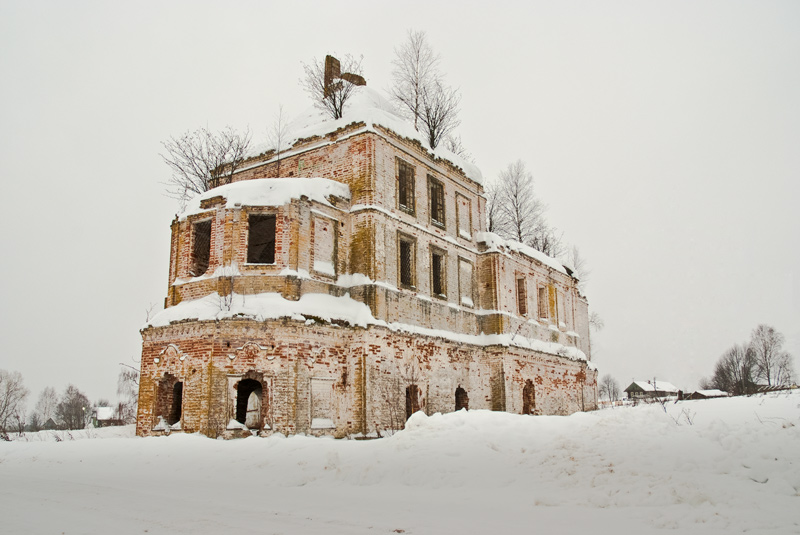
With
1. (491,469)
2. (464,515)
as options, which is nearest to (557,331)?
(491,469)

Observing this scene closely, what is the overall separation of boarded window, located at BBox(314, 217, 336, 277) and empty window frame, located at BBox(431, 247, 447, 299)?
14.4 feet

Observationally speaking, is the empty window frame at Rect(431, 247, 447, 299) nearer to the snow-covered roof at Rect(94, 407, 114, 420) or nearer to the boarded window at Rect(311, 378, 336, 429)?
the boarded window at Rect(311, 378, 336, 429)

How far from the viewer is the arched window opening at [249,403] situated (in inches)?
614

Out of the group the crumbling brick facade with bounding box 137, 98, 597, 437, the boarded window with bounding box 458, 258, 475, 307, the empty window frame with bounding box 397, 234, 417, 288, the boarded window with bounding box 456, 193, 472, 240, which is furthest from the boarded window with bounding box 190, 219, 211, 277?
the boarded window with bounding box 456, 193, 472, 240

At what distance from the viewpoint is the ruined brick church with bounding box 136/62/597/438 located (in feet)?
50.0

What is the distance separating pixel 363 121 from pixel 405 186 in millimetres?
2664

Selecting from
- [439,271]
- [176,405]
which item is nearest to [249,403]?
[176,405]

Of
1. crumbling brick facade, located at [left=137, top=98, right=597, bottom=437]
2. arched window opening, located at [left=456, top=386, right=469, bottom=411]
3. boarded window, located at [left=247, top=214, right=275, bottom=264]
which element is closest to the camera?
crumbling brick facade, located at [left=137, top=98, right=597, bottom=437]

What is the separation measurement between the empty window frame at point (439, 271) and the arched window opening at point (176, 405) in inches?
A: 346

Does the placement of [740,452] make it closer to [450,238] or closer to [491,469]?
[491,469]

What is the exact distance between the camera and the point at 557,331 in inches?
1086

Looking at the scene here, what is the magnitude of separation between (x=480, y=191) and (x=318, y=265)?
9.74 metres

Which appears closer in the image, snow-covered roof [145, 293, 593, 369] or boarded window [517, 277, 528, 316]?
snow-covered roof [145, 293, 593, 369]

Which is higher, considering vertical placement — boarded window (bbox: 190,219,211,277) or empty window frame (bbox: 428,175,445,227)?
empty window frame (bbox: 428,175,445,227)
